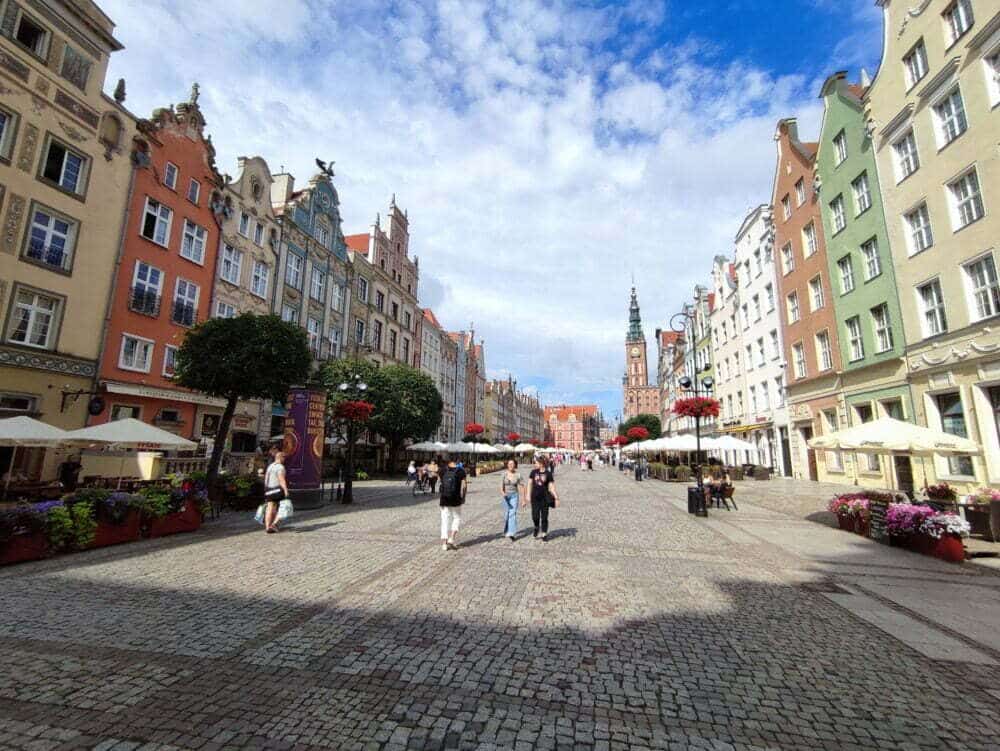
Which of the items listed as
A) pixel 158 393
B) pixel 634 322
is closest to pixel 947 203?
pixel 158 393

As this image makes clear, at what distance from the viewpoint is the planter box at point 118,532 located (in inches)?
349

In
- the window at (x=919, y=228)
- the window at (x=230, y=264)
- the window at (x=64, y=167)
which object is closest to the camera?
the window at (x=919, y=228)

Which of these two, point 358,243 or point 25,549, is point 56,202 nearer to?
point 25,549

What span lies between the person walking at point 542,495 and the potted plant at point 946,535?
7.03 m

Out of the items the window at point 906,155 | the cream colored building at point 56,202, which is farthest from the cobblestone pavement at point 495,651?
the window at point 906,155

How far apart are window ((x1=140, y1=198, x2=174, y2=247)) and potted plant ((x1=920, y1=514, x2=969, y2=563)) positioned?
28.4 m

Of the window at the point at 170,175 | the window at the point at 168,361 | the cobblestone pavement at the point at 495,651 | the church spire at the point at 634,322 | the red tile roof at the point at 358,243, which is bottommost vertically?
the cobblestone pavement at the point at 495,651

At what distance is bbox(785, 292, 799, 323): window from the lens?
2534 centimetres

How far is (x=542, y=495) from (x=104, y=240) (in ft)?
69.3

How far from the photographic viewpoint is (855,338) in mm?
20422

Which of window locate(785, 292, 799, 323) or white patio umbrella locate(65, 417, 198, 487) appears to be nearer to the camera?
white patio umbrella locate(65, 417, 198, 487)

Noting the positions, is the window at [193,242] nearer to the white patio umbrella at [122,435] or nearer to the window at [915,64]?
the white patio umbrella at [122,435]

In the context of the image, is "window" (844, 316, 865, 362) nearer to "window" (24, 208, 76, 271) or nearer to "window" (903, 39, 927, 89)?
"window" (903, 39, 927, 89)

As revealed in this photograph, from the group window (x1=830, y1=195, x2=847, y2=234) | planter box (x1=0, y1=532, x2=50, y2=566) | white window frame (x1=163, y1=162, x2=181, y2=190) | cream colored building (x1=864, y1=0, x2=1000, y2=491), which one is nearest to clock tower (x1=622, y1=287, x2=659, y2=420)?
window (x1=830, y1=195, x2=847, y2=234)
